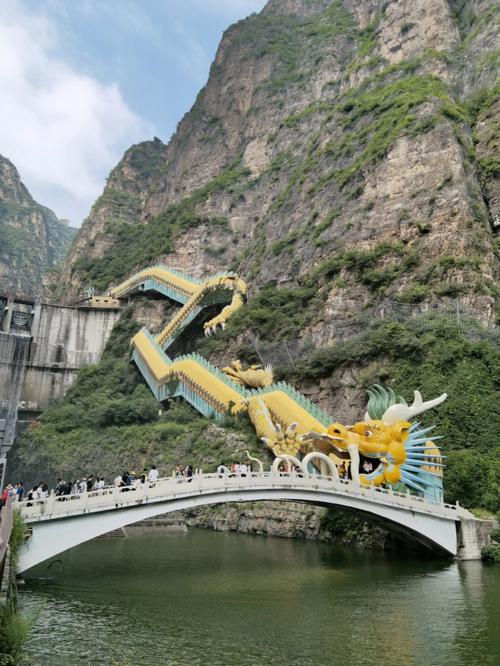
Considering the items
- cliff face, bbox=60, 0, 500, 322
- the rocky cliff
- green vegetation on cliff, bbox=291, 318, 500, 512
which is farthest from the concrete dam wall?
green vegetation on cliff, bbox=291, 318, 500, 512

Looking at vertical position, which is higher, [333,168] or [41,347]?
[333,168]

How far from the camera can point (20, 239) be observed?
10300cm

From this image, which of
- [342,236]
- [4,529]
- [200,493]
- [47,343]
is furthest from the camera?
[47,343]

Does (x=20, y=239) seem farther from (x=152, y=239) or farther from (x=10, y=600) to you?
(x=10, y=600)

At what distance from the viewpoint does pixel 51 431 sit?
127ft

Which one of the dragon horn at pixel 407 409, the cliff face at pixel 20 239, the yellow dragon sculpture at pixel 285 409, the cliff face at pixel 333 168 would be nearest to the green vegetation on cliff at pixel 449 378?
the yellow dragon sculpture at pixel 285 409

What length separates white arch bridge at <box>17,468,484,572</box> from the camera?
1437 centimetres

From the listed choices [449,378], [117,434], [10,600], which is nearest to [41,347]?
[117,434]

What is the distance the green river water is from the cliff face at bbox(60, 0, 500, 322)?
14229 mm

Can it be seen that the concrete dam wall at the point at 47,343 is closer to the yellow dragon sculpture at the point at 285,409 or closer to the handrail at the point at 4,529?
the yellow dragon sculpture at the point at 285,409

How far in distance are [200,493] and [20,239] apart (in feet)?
315

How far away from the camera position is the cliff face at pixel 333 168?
2998cm

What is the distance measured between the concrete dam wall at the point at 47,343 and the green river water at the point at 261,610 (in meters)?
28.6

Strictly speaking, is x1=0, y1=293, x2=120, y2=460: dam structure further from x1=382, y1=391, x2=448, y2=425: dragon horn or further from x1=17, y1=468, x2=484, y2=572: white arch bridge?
x1=382, y1=391, x2=448, y2=425: dragon horn
